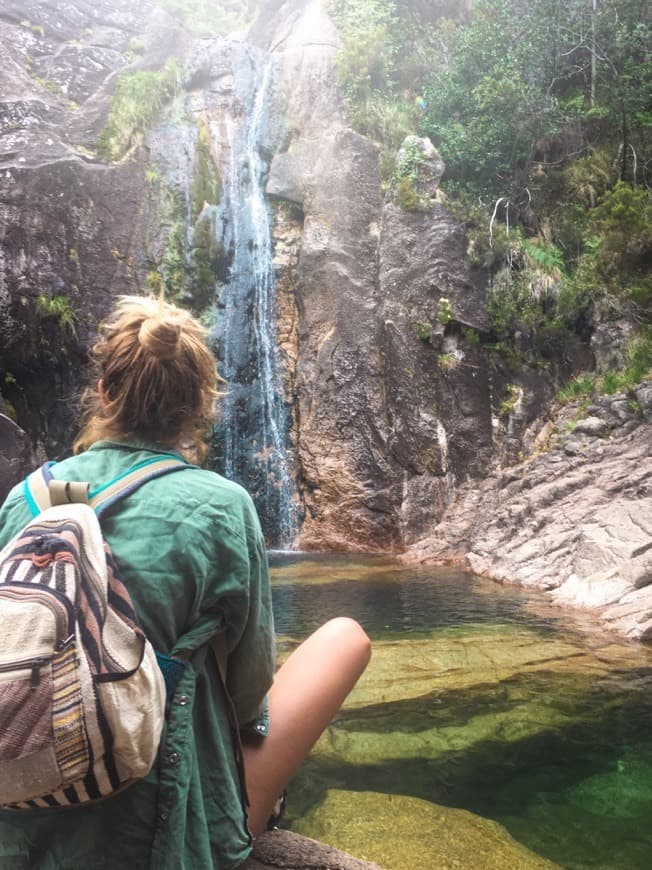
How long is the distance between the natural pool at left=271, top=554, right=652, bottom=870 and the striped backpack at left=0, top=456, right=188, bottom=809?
1249mm

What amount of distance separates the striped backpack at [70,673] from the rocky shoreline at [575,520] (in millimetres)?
4324

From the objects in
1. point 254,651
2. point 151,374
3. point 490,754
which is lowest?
point 490,754

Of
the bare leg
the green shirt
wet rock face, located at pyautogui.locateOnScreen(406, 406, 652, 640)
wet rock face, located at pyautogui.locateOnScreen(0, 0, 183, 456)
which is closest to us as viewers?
the green shirt

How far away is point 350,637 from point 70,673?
0.98 meters

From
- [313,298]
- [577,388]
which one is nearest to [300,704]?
[577,388]

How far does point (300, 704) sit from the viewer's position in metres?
1.60

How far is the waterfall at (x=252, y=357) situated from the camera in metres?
11.7

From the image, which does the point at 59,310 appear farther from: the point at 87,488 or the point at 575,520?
the point at 87,488

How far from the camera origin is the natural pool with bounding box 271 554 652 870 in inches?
74.4

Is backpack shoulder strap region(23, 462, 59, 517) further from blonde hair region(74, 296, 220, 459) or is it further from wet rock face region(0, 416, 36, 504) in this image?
wet rock face region(0, 416, 36, 504)

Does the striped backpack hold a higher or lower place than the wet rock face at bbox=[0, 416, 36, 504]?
higher

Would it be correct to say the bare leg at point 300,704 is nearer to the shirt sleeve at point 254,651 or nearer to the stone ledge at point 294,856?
the stone ledge at point 294,856

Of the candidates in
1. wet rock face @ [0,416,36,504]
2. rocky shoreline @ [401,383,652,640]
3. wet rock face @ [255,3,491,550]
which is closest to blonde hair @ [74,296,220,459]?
rocky shoreline @ [401,383,652,640]

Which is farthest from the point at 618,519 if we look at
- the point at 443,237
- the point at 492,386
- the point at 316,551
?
the point at 443,237
